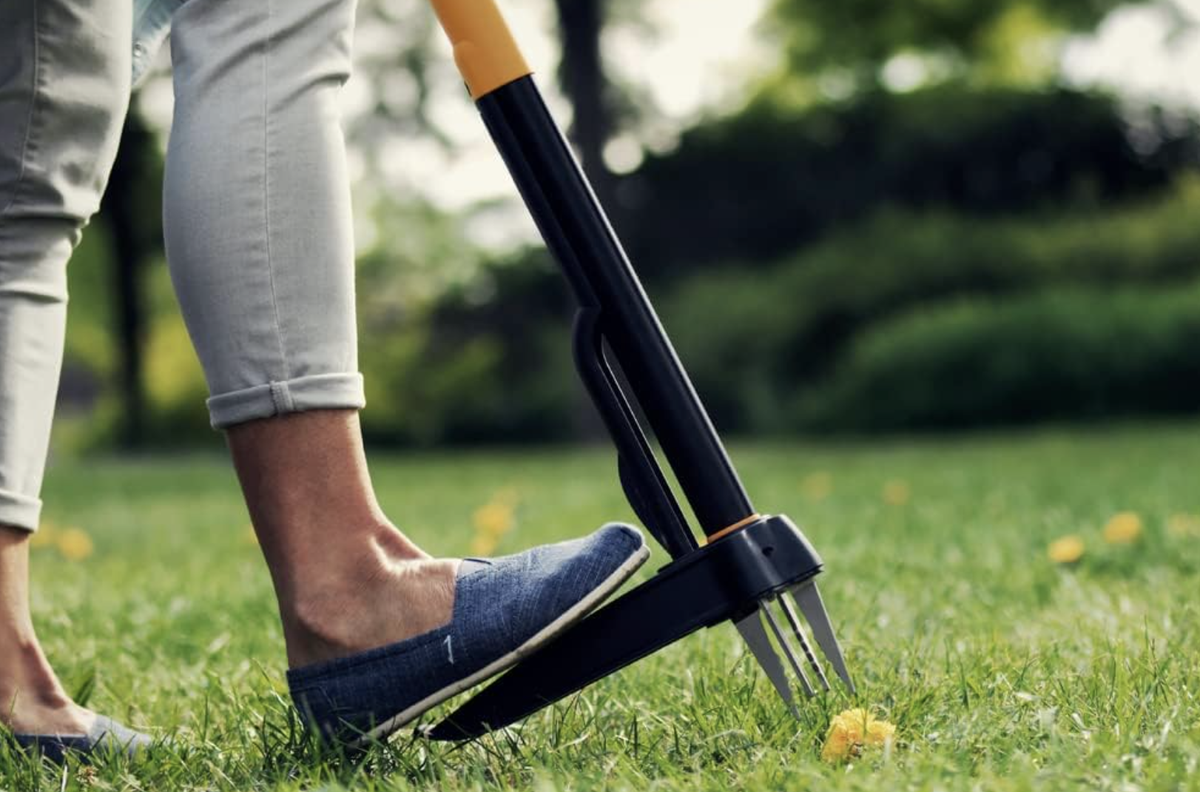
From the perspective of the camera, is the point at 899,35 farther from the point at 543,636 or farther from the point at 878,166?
the point at 543,636

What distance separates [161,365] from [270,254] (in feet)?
62.6

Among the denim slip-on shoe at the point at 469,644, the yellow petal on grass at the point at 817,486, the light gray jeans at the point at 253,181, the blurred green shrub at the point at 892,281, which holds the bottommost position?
the blurred green shrub at the point at 892,281

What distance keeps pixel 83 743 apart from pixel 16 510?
309 millimetres

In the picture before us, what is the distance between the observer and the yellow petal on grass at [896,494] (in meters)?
4.94

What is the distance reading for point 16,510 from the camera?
168 centimetres

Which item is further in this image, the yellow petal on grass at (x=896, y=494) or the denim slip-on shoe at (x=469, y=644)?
the yellow petal on grass at (x=896, y=494)

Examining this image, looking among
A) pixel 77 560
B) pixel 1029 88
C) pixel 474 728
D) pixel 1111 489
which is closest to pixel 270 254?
pixel 474 728

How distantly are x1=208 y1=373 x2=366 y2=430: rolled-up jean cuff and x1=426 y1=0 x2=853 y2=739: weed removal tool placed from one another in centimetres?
28

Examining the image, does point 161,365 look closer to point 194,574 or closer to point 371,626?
point 194,574

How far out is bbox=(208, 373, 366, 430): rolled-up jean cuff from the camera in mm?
1443

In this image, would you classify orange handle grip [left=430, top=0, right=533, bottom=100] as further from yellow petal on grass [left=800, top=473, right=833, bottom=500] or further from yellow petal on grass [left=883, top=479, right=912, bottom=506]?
yellow petal on grass [left=800, top=473, right=833, bottom=500]

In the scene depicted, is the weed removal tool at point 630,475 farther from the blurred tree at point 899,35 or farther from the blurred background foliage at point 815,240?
the blurred tree at point 899,35

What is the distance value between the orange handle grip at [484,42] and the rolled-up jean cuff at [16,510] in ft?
2.58

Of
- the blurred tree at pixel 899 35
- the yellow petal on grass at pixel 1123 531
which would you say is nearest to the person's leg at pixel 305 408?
the yellow petal on grass at pixel 1123 531
